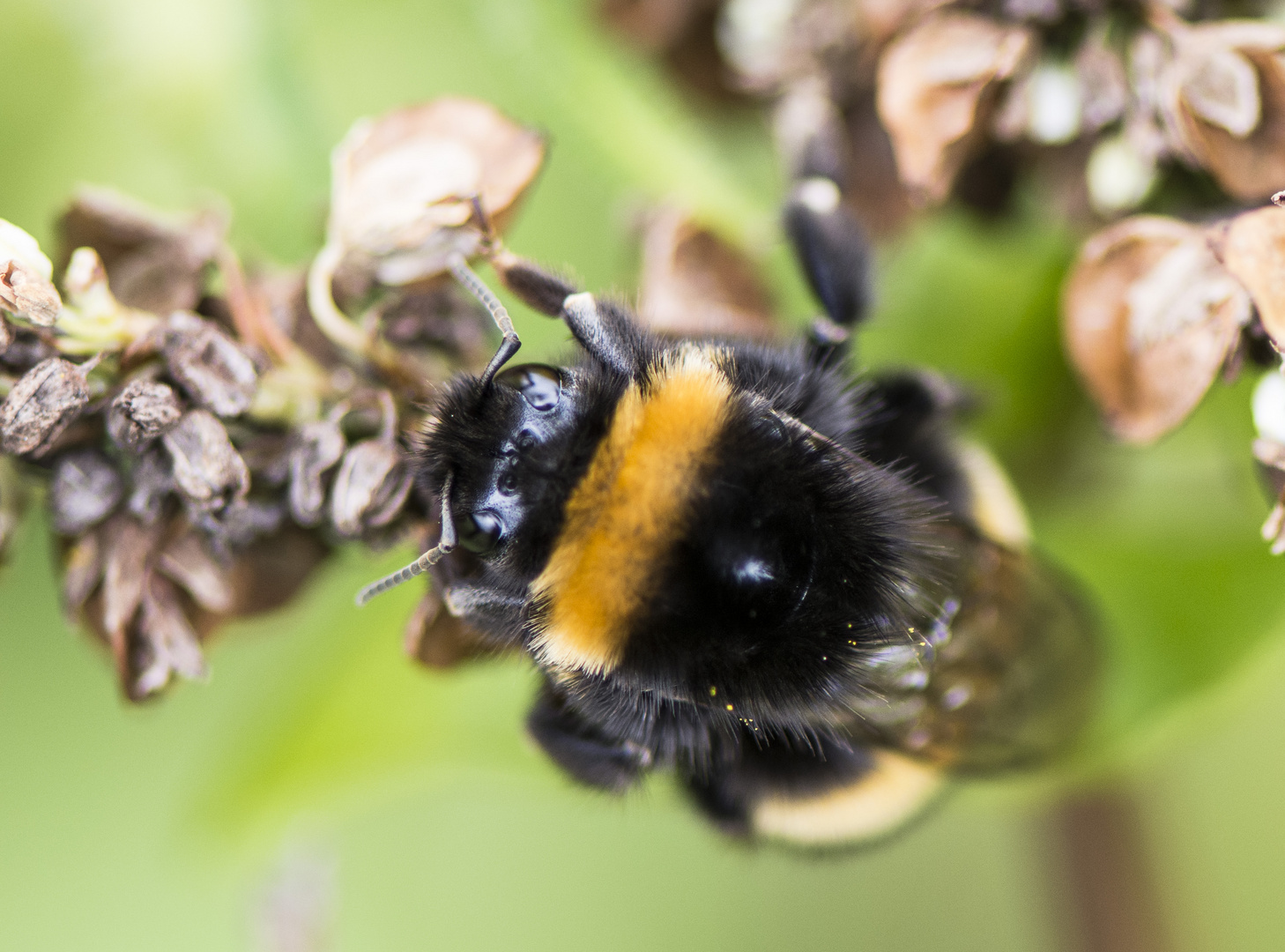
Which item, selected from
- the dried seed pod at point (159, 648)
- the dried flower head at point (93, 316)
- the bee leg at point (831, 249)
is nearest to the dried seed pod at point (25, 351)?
the dried flower head at point (93, 316)

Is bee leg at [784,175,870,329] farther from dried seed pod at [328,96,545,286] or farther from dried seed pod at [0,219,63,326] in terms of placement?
dried seed pod at [0,219,63,326]

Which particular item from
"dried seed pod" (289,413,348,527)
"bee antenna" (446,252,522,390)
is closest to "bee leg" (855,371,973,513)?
"bee antenna" (446,252,522,390)

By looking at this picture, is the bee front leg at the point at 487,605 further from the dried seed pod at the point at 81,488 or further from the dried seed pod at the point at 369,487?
the dried seed pod at the point at 81,488

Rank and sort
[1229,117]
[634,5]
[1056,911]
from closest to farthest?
1. [1229,117]
2. [634,5]
3. [1056,911]

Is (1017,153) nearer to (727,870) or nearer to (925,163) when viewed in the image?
(925,163)

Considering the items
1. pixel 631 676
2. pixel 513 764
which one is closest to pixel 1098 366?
pixel 631 676

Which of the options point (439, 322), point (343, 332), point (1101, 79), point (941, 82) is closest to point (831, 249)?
point (941, 82)

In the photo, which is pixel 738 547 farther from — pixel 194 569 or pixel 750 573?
pixel 194 569
